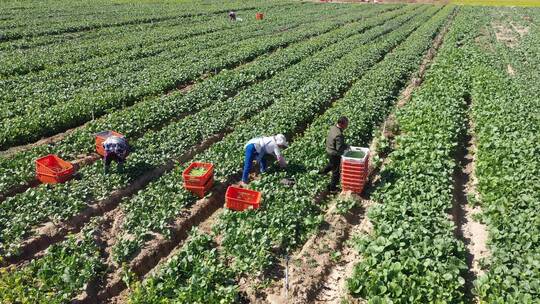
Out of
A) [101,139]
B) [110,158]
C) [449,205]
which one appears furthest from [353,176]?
[101,139]

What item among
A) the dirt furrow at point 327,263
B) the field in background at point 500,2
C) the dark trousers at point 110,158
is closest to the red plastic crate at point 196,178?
the dark trousers at point 110,158

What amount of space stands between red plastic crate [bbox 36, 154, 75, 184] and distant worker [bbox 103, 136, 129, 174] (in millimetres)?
985

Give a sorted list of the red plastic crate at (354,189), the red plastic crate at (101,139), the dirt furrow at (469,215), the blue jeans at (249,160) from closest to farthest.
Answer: the dirt furrow at (469,215) → the red plastic crate at (354,189) → the blue jeans at (249,160) → the red plastic crate at (101,139)

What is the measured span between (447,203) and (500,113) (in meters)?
6.88

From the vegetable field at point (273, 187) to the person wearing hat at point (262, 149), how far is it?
558 mm

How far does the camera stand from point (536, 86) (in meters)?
19.7

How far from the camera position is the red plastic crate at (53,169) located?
431 inches

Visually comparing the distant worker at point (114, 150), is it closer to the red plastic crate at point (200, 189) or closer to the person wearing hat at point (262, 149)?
the red plastic crate at point (200, 189)

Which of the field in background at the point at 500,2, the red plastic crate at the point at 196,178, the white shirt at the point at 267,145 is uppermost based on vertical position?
the field in background at the point at 500,2

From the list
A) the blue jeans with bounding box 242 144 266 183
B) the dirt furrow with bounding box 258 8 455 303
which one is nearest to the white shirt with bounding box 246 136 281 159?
the blue jeans with bounding box 242 144 266 183

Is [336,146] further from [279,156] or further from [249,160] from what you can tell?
[249,160]

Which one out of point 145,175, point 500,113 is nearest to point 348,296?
point 145,175

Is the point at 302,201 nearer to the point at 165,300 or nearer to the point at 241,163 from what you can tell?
the point at 241,163

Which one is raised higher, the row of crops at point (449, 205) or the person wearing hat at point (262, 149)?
the person wearing hat at point (262, 149)
